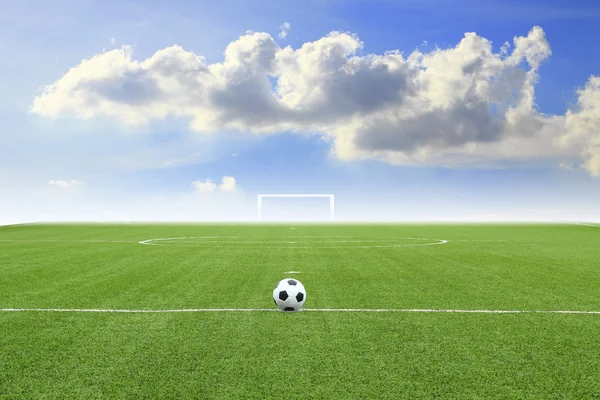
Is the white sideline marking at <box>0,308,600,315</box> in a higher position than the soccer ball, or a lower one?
lower

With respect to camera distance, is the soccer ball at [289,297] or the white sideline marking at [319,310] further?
the white sideline marking at [319,310]

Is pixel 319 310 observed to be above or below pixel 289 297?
below

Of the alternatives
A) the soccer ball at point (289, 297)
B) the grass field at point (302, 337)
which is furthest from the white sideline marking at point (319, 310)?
the soccer ball at point (289, 297)

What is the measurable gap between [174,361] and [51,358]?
1366 mm

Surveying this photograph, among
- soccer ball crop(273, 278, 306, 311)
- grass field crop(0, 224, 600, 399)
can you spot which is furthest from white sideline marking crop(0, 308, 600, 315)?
soccer ball crop(273, 278, 306, 311)

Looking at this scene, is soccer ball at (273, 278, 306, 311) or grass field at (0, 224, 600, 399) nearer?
grass field at (0, 224, 600, 399)

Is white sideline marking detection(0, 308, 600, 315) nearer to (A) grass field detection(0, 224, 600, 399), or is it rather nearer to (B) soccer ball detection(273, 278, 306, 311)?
(A) grass field detection(0, 224, 600, 399)

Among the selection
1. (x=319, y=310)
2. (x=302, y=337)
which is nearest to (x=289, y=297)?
(x=319, y=310)

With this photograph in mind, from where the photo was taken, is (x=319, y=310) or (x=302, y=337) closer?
(x=302, y=337)

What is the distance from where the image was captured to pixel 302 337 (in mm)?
6516

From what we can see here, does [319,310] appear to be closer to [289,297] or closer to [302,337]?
[289,297]

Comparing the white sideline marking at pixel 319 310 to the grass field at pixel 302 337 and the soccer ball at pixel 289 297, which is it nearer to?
the grass field at pixel 302 337

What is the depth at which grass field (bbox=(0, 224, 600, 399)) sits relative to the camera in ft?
16.0

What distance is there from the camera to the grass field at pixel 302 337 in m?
4.88
